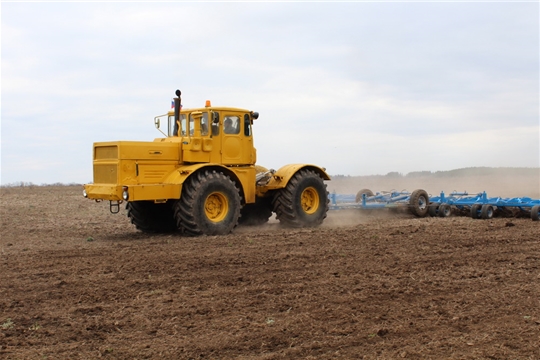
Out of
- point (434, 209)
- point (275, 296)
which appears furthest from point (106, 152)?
point (434, 209)

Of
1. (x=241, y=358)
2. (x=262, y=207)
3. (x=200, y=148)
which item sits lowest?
(x=241, y=358)

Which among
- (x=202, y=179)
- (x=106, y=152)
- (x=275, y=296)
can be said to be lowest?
(x=275, y=296)

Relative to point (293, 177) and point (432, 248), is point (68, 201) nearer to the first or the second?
point (293, 177)

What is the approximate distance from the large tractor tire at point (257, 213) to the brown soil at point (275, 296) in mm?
2722

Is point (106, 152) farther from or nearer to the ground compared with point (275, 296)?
farther from the ground

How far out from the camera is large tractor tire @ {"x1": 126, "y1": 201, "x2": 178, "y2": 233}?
14.5 metres

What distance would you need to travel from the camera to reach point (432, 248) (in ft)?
36.8

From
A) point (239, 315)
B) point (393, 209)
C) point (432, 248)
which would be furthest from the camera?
point (393, 209)

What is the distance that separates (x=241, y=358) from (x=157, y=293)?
97.8 inches

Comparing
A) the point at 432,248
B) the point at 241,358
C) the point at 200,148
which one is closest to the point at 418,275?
the point at 432,248

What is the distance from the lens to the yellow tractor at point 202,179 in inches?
Result: 506

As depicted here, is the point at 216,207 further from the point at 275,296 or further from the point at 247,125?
the point at 275,296

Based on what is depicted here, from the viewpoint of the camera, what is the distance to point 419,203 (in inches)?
703

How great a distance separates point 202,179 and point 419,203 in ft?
24.0
